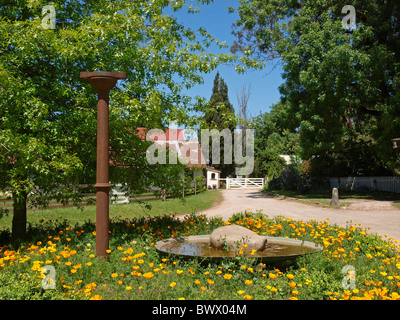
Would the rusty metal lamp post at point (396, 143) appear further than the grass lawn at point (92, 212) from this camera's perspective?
Yes

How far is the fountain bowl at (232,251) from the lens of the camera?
16.5 feet

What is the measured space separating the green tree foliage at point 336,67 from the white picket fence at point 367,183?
2.83m

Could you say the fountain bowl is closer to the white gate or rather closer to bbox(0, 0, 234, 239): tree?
bbox(0, 0, 234, 239): tree

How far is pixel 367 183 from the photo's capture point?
26.0 meters

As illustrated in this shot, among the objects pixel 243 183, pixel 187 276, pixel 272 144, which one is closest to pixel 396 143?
pixel 187 276

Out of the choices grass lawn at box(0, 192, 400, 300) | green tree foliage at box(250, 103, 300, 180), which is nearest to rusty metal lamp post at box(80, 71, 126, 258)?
grass lawn at box(0, 192, 400, 300)

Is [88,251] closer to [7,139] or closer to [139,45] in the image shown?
[7,139]

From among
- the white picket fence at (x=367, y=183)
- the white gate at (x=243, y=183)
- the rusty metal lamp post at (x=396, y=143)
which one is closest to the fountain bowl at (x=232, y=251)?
the rusty metal lamp post at (x=396, y=143)

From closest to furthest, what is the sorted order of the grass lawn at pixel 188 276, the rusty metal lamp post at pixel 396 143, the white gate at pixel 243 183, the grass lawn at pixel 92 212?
the grass lawn at pixel 188 276 < the grass lawn at pixel 92 212 < the rusty metal lamp post at pixel 396 143 < the white gate at pixel 243 183

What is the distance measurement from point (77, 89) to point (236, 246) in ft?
14.3

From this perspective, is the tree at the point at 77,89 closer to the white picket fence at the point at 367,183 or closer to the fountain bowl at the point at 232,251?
the fountain bowl at the point at 232,251

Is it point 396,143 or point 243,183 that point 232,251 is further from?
point 243,183
